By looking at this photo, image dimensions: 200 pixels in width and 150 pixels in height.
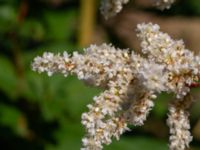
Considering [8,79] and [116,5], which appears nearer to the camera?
[116,5]

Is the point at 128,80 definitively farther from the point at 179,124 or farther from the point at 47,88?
the point at 47,88

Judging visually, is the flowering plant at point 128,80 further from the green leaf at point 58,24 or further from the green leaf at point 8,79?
the green leaf at point 58,24

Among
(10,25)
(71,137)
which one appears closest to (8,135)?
(71,137)

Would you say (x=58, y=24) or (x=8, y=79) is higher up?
(x=58, y=24)

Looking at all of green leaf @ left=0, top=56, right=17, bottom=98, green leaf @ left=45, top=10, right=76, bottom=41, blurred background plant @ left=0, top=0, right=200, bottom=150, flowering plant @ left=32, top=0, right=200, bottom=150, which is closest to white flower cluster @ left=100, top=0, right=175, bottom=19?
flowering plant @ left=32, top=0, right=200, bottom=150

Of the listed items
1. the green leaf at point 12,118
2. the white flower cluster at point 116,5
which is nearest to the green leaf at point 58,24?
the green leaf at point 12,118

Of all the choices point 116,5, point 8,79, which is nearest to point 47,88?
point 8,79

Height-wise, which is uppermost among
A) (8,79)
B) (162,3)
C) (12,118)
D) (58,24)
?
(58,24)
